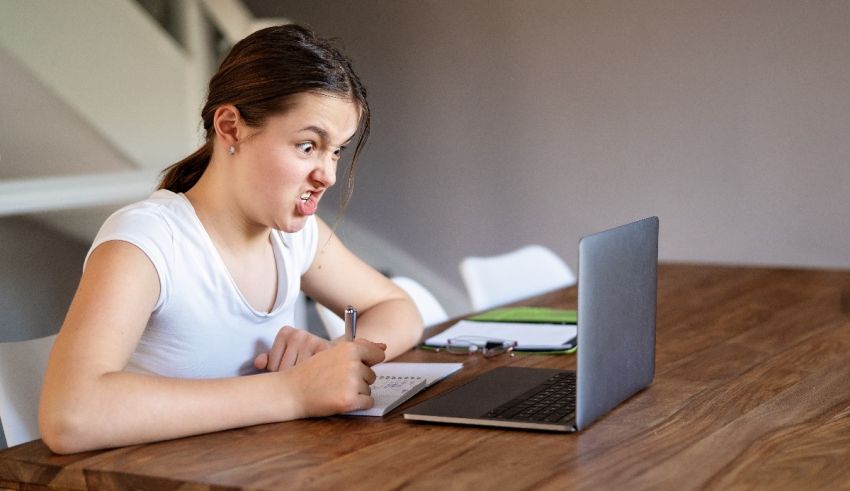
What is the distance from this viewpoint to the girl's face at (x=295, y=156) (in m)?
1.47

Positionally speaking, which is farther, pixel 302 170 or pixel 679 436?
pixel 302 170

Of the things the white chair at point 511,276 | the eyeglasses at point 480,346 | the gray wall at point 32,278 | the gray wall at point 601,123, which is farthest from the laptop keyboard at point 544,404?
the gray wall at point 601,123

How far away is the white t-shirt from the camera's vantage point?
147 centimetres

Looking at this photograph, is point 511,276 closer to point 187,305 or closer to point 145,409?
point 187,305

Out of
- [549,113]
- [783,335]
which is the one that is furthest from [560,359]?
[549,113]

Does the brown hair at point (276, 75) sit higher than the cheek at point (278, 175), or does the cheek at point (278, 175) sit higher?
the brown hair at point (276, 75)

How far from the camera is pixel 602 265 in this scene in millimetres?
1276

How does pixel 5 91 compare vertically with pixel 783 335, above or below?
above

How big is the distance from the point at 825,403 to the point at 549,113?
2.85 metres

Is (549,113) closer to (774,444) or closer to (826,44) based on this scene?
(826,44)

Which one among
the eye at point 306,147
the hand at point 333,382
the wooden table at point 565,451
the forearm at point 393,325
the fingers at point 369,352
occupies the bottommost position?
the wooden table at point 565,451

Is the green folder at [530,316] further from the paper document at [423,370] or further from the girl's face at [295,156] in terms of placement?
the girl's face at [295,156]

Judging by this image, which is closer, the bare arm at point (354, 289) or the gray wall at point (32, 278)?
the bare arm at point (354, 289)

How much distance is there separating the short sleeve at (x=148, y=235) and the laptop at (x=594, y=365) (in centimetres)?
40
